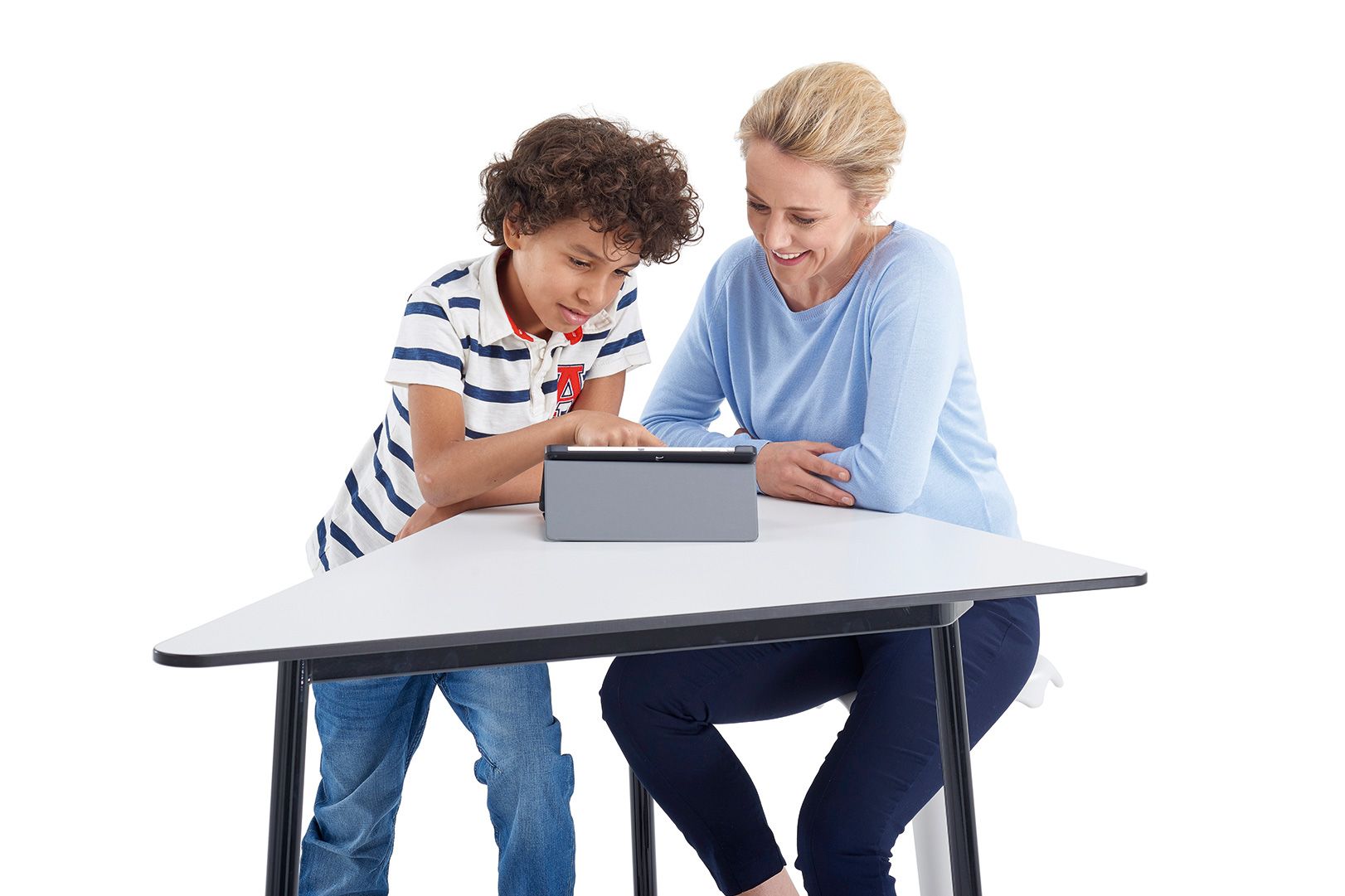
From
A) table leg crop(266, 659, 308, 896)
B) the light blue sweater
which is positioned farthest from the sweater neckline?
table leg crop(266, 659, 308, 896)

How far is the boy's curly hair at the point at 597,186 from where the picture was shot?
5.92 feet

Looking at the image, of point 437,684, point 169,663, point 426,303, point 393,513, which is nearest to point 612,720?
point 437,684

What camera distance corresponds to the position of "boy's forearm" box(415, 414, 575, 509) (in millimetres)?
1748

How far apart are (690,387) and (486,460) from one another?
1.75ft

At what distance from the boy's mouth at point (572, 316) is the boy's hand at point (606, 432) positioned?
167 millimetres

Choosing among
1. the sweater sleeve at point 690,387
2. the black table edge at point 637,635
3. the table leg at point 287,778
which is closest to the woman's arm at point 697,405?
the sweater sleeve at point 690,387

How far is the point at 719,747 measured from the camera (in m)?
1.73

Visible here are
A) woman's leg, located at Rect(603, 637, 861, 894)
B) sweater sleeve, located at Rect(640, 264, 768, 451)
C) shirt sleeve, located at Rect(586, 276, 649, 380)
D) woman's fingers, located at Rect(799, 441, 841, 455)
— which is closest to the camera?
woman's leg, located at Rect(603, 637, 861, 894)

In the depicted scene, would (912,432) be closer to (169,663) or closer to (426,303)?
(426,303)

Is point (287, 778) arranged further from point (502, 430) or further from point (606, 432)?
point (502, 430)

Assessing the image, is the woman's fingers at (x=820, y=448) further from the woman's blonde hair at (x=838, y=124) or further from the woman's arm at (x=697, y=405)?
the woman's blonde hair at (x=838, y=124)

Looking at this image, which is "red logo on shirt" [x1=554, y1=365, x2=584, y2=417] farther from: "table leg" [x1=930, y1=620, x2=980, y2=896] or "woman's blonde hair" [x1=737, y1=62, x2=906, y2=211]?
"table leg" [x1=930, y1=620, x2=980, y2=896]

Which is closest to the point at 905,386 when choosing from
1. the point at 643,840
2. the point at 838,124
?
the point at 838,124

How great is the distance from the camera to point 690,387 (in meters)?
2.18
